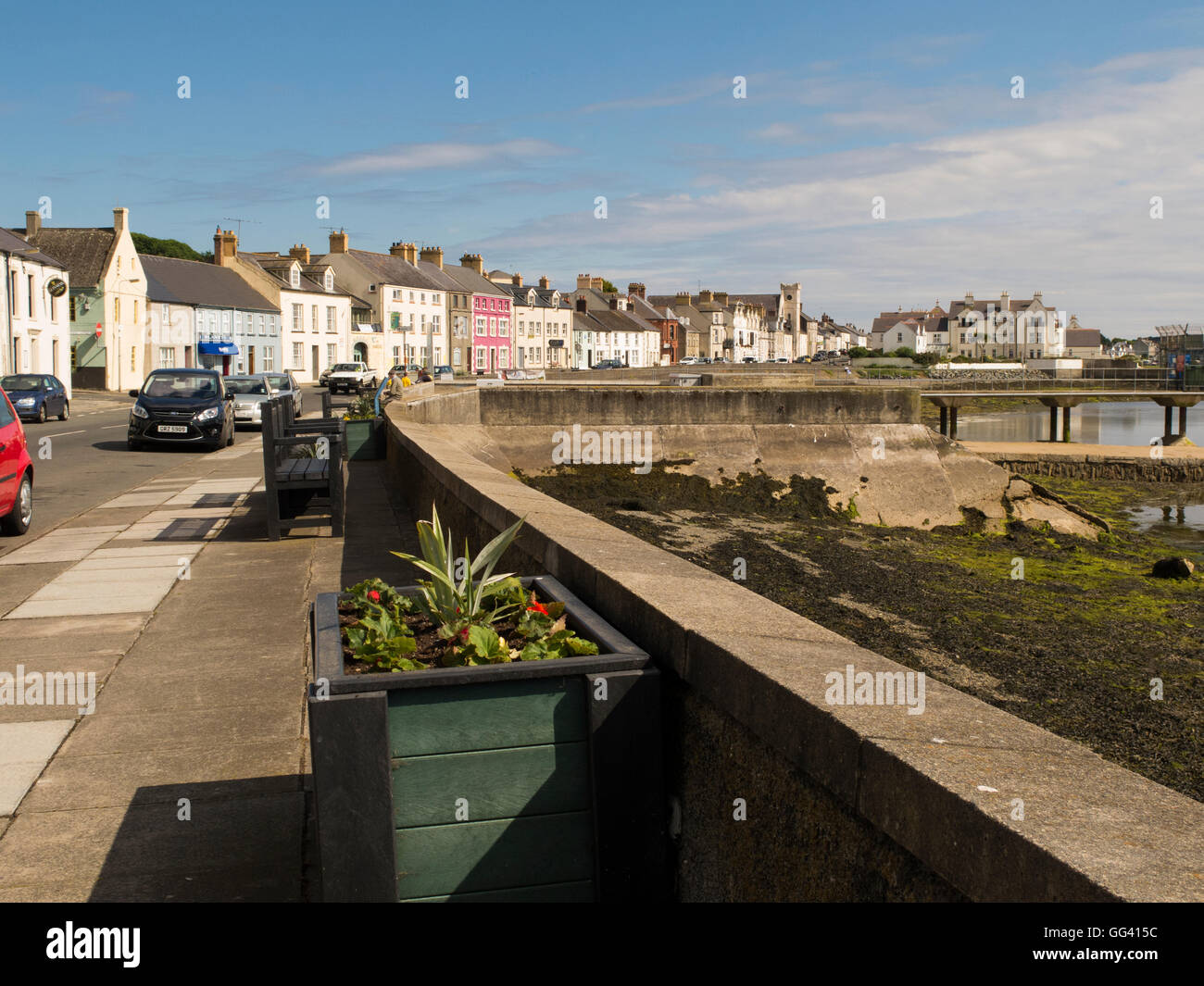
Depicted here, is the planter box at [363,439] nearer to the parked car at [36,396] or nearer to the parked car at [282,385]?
the parked car at [282,385]

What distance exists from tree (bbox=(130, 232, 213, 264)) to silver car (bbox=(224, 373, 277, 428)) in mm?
79779

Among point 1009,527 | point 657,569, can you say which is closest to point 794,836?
point 657,569

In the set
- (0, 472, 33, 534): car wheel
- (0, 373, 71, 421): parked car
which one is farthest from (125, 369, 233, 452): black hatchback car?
(0, 472, 33, 534): car wheel

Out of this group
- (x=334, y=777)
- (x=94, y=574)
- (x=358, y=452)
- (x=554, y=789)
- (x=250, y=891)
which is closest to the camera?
(x=334, y=777)

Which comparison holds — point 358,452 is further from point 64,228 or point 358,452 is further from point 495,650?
point 64,228

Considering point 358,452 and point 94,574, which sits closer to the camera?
point 94,574

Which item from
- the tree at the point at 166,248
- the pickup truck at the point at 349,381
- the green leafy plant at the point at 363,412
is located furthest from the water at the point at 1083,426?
the tree at the point at 166,248

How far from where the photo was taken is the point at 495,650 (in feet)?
10.5

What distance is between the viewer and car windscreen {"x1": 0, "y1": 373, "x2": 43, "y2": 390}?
31.9 metres

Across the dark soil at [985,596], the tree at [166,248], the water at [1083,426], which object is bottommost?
the dark soil at [985,596]

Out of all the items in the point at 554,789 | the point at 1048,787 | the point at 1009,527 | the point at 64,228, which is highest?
the point at 64,228

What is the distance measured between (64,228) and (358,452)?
4757cm

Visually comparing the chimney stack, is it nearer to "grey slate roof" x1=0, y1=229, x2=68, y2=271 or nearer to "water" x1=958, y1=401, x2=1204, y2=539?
"grey slate roof" x1=0, y1=229, x2=68, y2=271

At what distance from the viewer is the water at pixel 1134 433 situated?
24031mm
